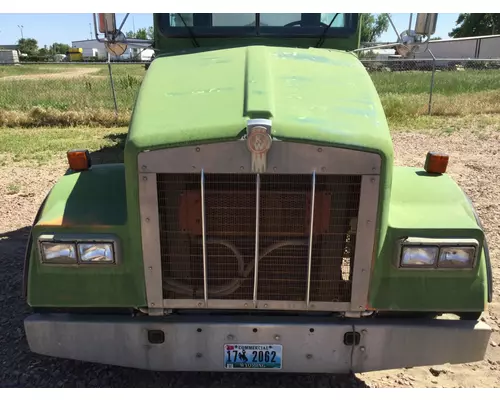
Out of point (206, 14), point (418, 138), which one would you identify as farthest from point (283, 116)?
point (418, 138)

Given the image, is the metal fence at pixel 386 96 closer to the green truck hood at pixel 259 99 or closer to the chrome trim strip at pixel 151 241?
the green truck hood at pixel 259 99

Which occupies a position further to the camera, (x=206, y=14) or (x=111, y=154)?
(x=111, y=154)

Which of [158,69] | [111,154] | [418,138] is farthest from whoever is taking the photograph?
[418,138]

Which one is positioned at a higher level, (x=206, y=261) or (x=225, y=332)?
(x=206, y=261)

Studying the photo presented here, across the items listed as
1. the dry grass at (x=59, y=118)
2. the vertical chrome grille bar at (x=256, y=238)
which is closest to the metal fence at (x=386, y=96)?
the dry grass at (x=59, y=118)

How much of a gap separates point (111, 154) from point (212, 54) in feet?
20.3

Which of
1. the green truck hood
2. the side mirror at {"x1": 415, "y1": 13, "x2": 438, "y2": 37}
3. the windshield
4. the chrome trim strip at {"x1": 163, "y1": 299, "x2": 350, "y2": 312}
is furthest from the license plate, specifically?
the side mirror at {"x1": 415, "y1": 13, "x2": 438, "y2": 37}

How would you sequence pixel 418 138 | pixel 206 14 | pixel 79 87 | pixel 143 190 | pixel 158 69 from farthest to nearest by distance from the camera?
pixel 79 87 < pixel 418 138 < pixel 206 14 < pixel 158 69 < pixel 143 190

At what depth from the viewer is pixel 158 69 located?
3250 millimetres

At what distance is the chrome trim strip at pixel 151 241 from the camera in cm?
240

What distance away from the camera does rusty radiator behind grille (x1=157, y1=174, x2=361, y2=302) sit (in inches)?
96.7

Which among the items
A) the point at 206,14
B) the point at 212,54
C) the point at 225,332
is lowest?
the point at 225,332

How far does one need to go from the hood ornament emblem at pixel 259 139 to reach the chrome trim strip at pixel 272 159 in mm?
29

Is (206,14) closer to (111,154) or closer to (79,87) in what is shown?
(111,154)
